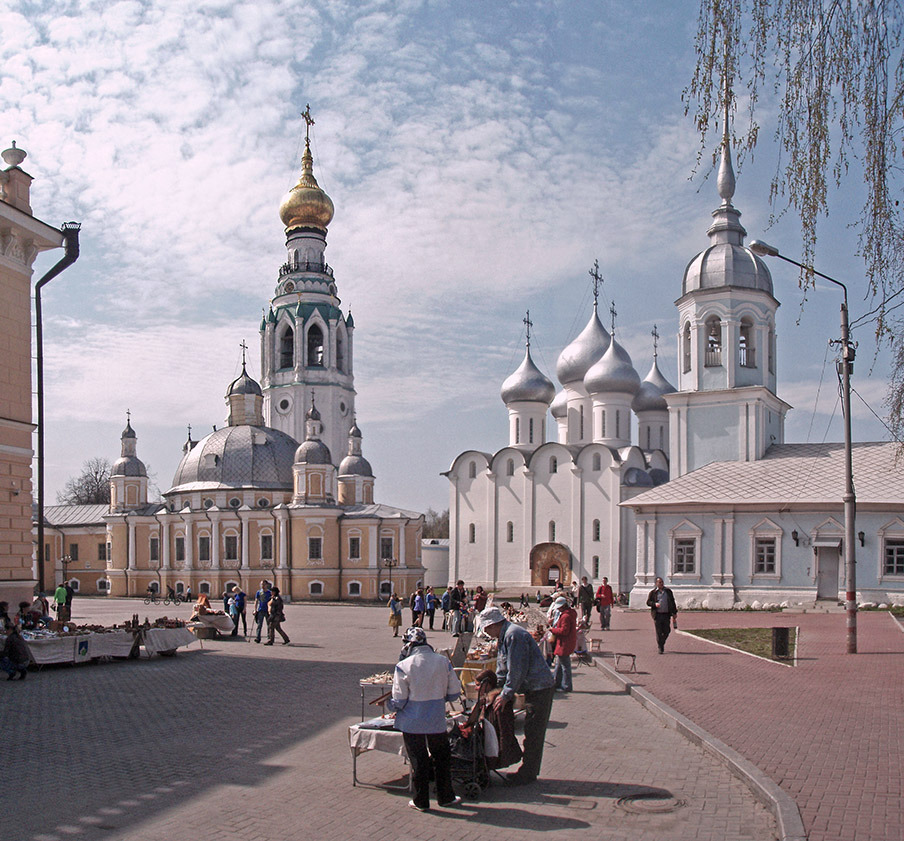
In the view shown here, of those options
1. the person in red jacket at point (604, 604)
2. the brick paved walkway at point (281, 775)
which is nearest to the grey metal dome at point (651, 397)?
the person in red jacket at point (604, 604)

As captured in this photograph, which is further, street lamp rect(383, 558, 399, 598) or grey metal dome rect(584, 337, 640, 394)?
street lamp rect(383, 558, 399, 598)

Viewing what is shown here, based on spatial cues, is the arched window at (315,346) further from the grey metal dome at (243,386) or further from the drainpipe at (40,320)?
the drainpipe at (40,320)

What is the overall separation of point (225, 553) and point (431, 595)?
30.5m

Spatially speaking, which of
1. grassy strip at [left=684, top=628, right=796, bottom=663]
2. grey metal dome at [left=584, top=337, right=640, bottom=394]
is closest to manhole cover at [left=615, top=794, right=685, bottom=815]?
grassy strip at [left=684, top=628, right=796, bottom=663]

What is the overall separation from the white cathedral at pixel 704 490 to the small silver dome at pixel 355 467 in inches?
399

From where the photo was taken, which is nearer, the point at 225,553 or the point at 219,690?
the point at 219,690

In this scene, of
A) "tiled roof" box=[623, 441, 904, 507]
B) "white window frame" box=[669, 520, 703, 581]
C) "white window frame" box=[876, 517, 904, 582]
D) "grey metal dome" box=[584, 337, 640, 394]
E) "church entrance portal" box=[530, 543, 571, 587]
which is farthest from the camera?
"grey metal dome" box=[584, 337, 640, 394]

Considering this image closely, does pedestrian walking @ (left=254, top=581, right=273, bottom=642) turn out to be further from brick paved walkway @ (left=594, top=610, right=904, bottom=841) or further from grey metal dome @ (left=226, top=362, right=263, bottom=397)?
grey metal dome @ (left=226, top=362, right=263, bottom=397)

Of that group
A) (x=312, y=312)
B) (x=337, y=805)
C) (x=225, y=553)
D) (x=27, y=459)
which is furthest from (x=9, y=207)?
(x=312, y=312)

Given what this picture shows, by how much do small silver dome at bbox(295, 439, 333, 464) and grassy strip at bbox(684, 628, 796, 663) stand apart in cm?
3265

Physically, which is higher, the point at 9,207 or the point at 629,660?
the point at 9,207

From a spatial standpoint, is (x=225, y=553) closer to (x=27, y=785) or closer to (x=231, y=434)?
(x=231, y=434)

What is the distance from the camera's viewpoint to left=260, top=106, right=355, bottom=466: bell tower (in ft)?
222

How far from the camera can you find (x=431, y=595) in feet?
85.1
